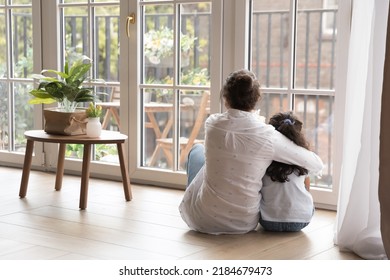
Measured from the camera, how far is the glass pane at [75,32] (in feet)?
17.0

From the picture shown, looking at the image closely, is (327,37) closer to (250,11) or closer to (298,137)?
(250,11)

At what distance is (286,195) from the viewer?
3674 mm

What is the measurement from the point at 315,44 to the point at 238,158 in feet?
4.16

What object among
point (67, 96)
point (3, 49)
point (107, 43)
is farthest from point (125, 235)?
point (3, 49)

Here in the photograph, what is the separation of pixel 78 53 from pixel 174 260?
246 cm

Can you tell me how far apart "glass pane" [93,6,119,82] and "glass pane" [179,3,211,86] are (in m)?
0.57

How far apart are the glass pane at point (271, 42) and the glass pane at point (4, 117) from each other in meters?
2.13

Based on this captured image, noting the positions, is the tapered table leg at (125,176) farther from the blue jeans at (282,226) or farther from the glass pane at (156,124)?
the blue jeans at (282,226)

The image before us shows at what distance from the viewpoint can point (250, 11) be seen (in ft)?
14.5

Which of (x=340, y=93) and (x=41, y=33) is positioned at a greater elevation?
(x=41, y=33)

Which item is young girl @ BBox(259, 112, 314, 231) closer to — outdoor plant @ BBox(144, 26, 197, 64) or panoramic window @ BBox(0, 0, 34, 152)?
outdoor plant @ BBox(144, 26, 197, 64)

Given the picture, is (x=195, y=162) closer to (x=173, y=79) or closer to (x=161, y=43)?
(x=173, y=79)

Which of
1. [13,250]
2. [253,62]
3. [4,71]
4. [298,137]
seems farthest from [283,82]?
[4,71]

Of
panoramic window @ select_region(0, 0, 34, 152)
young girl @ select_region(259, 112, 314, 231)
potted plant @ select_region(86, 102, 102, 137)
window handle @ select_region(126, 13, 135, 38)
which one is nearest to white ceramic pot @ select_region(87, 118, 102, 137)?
potted plant @ select_region(86, 102, 102, 137)
